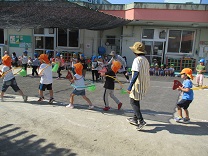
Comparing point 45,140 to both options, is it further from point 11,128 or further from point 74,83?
point 74,83

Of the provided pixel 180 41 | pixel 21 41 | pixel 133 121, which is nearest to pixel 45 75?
pixel 133 121

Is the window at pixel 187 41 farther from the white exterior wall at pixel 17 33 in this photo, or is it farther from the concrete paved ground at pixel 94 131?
the white exterior wall at pixel 17 33

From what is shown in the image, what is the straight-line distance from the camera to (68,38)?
15.7 meters

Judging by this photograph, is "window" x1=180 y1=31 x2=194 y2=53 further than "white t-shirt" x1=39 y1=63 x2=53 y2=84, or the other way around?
"window" x1=180 y1=31 x2=194 y2=53

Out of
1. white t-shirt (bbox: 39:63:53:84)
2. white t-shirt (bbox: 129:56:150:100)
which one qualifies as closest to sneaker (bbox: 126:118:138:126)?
white t-shirt (bbox: 129:56:150:100)

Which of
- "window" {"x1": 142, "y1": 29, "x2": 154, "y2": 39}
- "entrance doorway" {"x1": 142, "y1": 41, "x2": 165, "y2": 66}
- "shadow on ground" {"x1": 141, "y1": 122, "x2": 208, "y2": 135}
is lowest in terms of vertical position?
"shadow on ground" {"x1": 141, "y1": 122, "x2": 208, "y2": 135}

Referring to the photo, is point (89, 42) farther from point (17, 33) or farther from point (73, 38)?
point (17, 33)

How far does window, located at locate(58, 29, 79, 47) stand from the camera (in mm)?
15609

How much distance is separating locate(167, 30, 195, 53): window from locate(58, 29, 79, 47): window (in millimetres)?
6861

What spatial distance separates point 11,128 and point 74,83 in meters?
1.96

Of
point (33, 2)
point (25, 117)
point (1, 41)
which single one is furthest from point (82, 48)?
point (25, 117)

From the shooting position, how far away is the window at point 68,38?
1561cm

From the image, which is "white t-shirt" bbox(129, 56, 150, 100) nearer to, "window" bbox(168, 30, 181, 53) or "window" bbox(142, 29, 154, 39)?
"window" bbox(142, 29, 154, 39)

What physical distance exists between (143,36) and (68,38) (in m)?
5.68
